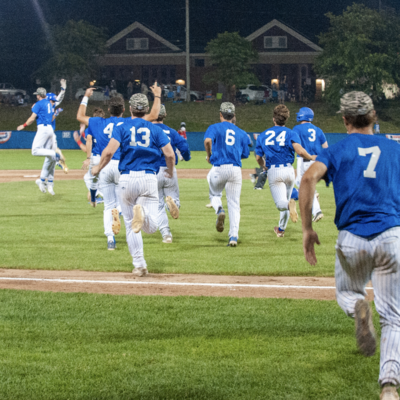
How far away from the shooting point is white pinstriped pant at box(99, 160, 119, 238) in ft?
33.5

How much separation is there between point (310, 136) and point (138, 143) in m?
5.75

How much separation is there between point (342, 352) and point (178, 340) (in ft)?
4.78

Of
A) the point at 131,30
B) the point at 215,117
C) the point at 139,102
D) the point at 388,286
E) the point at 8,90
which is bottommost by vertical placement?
the point at 388,286

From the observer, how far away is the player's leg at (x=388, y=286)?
4246 millimetres

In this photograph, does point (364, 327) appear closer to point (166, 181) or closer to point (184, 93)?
point (166, 181)

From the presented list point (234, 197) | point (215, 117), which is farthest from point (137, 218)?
point (215, 117)

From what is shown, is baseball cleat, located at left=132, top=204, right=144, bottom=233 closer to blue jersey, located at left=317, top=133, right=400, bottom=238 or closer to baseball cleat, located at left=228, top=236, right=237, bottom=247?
baseball cleat, located at left=228, top=236, right=237, bottom=247

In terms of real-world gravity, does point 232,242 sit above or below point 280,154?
below

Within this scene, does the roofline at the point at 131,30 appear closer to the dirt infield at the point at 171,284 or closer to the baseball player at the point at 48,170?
the baseball player at the point at 48,170

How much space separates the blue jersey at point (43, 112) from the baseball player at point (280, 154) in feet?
28.4

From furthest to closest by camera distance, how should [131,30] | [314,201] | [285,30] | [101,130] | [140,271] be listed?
[131,30] < [285,30] < [314,201] < [101,130] < [140,271]

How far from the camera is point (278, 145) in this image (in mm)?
11062

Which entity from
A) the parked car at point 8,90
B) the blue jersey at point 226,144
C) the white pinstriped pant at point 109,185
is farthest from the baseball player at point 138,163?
the parked car at point 8,90

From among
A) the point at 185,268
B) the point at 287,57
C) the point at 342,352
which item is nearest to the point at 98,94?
the point at 287,57
